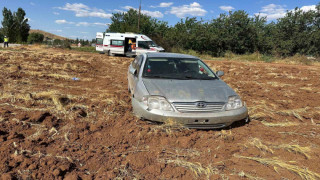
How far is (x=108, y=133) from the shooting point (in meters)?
3.67

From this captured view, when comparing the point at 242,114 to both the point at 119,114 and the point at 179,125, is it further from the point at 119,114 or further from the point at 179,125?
the point at 119,114

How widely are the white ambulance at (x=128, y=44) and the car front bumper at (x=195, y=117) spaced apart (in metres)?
18.3

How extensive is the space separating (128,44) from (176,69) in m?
18.9

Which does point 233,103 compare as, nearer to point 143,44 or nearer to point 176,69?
point 176,69

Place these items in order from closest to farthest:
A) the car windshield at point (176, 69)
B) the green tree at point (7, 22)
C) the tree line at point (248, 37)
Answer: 1. the car windshield at point (176, 69)
2. the tree line at point (248, 37)
3. the green tree at point (7, 22)

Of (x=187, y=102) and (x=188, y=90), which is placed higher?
(x=188, y=90)

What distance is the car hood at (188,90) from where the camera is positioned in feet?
12.4

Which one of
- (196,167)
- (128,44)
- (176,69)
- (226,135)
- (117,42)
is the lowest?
(196,167)

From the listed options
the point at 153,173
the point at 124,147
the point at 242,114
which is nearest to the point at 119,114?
the point at 124,147

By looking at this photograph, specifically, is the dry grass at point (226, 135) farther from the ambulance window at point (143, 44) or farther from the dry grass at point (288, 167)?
the ambulance window at point (143, 44)

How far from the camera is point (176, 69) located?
16.6ft

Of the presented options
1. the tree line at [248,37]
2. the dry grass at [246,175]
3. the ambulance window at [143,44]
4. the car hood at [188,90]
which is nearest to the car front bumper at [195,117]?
the car hood at [188,90]

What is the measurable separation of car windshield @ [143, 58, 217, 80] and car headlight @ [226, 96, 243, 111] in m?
0.94

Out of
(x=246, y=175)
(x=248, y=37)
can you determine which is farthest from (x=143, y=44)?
(x=246, y=175)
